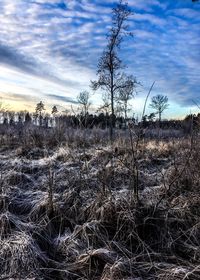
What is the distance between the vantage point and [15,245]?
4.17 meters

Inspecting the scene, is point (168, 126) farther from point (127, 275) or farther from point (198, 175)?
point (127, 275)

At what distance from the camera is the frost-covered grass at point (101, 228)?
12.8ft

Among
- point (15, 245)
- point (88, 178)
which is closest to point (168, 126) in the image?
point (88, 178)

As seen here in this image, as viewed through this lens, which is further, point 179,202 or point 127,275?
point 179,202

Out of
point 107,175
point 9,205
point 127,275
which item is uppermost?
point 107,175

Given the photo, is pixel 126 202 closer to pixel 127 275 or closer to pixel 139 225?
pixel 139 225

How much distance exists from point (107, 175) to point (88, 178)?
1.12 ft

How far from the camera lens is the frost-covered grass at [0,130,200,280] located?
12.8 ft

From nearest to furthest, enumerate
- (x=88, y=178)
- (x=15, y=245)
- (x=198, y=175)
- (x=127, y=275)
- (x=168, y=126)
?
1. (x=127, y=275)
2. (x=15, y=245)
3. (x=198, y=175)
4. (x=88, y=178)
5. (x=168, y=126)

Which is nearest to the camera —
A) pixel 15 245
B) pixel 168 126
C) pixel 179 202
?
pixel 15 245

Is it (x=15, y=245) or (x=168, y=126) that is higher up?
(x=168, y=126)

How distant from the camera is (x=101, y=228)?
4.59 metres

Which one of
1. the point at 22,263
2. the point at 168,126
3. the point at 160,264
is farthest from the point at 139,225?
the point at 168,126

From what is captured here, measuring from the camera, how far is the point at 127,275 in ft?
12.3
